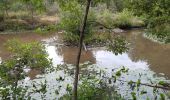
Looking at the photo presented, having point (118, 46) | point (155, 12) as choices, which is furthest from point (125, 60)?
point (118, 46)

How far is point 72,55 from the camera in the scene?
1086 inches

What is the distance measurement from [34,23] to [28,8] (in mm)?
5794

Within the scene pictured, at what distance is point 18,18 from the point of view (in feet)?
160

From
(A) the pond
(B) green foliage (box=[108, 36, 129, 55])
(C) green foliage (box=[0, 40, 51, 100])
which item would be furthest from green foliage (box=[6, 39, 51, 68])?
(B) green foliage (box=[108, 36, 129, 55])

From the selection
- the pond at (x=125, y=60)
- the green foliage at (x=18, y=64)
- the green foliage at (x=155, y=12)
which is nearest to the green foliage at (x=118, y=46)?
the green foliage at (x=155, y=12)

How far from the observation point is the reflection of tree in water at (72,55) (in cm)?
2566

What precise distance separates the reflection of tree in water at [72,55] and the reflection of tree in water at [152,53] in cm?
332

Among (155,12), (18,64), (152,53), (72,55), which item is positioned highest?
(155,12)

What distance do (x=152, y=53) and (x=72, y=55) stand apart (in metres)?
7.03

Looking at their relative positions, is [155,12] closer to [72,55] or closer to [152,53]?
[72,55]

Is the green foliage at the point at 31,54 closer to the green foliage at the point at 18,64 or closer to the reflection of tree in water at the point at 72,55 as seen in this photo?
the green foliage at the point at 18,64

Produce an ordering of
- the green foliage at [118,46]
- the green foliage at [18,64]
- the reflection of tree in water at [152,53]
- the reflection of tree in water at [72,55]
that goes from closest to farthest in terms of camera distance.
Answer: the green foliage at [118,46] → the green foliage at [18,64] → the reflection of tree in water at [152,53] → the reflection of tree in water at [72,55]

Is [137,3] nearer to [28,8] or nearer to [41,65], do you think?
[41,65]

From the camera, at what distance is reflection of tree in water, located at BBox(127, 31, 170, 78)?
23.5 meters
